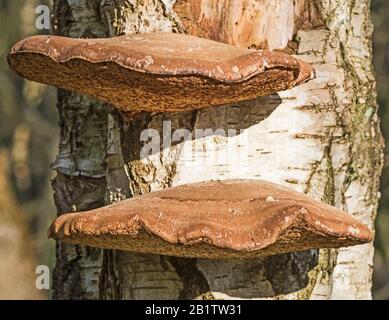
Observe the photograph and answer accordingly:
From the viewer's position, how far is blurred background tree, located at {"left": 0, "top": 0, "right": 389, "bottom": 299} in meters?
10.7

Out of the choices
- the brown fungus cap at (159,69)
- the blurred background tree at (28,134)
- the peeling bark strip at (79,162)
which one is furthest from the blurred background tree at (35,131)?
the brown fungus cap at (159,69)

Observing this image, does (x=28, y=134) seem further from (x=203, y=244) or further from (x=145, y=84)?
(x=203, y=244)

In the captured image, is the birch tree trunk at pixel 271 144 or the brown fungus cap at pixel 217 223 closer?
the brown fungus cap at pixel 217 223

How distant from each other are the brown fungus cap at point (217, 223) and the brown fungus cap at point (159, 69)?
29 centimetres

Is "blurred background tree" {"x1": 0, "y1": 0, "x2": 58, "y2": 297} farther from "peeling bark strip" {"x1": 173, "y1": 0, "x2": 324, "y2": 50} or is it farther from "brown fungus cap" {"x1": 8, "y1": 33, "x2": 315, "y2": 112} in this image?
"brown fungus cap" {"x1": 8, "y1": 33, "x2": 315, "y2": 112}

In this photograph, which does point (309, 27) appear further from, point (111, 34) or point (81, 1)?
point (81, 1)

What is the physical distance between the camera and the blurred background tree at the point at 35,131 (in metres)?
10.7

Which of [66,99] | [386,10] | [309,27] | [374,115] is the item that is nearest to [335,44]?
[309,27]

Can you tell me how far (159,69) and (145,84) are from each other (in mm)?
147

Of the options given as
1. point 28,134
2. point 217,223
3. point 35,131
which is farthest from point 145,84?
point 28,134

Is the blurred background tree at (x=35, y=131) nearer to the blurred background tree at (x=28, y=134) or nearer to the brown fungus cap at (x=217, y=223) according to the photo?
the blurred background tree at (x=28, y=134)

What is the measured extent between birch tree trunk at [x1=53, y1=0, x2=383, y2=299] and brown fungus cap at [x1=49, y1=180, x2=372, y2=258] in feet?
0.65

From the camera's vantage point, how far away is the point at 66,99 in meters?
4.02

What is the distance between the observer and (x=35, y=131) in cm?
1324
